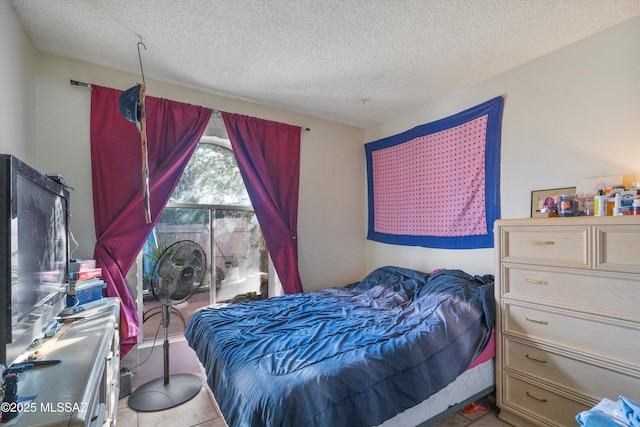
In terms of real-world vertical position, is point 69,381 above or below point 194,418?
above

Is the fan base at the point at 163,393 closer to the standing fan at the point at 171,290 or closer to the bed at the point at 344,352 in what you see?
the standing fan at the point at 171,290

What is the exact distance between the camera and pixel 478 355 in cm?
184

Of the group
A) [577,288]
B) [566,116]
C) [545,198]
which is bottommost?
[577,288]

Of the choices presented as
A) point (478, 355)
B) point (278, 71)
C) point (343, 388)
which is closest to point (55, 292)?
→ point (343, 388)

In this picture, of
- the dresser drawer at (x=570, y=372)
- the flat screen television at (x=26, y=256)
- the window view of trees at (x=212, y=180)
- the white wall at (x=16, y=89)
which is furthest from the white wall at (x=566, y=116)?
the white wall at (x=16, y=89)

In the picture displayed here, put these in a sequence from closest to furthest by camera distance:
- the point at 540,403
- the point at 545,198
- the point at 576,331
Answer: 1. the point at 576,331
2. the point at 540,403
3. the point at 545,198

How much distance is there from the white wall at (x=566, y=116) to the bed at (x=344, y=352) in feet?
2.56

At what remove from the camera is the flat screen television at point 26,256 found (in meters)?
0.83

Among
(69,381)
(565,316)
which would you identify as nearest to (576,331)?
(565,316)

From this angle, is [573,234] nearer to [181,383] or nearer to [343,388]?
[343,388]

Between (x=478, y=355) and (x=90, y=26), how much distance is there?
3.20 meters

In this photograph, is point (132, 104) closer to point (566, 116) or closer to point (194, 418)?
point (194, 418)

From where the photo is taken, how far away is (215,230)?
111 inches

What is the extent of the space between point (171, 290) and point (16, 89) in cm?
150
